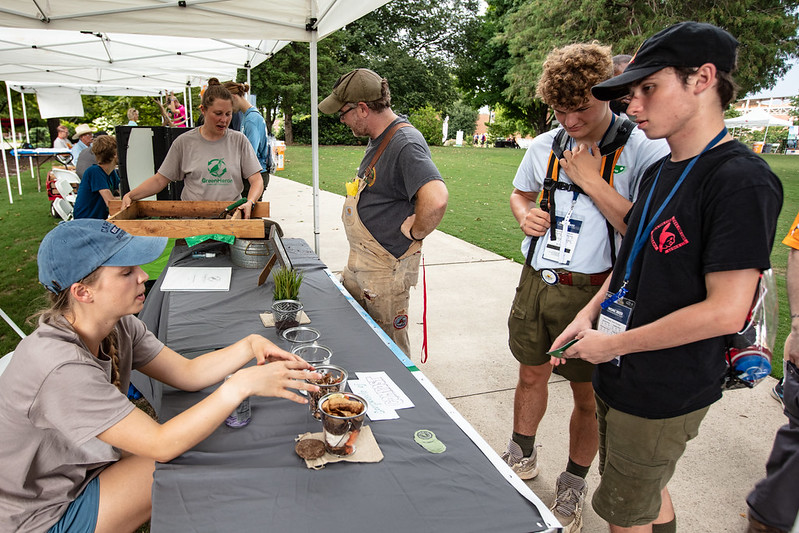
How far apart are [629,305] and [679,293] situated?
18 cm

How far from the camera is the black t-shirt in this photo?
121 centimetres

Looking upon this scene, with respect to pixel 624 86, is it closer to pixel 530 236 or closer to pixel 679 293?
pixel 679 293

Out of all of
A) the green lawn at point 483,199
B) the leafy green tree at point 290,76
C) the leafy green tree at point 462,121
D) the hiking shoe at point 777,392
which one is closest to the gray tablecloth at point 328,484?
the hiking shoe at point 777,392

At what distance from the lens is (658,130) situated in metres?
1.35

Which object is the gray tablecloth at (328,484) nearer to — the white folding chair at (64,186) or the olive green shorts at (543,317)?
the olive green shorts at (543,317)

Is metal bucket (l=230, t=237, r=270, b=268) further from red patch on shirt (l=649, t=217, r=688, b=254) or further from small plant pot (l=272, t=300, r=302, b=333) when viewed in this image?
red patch on shirt (l=649, t=217, r=688, b=254)

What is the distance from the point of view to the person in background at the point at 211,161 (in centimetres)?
350

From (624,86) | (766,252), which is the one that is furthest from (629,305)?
(624,86)

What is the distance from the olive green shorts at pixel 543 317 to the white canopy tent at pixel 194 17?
7.86 ft

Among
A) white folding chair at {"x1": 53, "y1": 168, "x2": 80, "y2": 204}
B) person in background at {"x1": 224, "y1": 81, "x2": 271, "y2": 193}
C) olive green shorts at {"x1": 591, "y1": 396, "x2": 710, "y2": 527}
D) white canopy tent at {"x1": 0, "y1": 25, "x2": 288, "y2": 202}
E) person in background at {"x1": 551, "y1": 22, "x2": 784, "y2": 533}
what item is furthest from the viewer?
white folding chair at {"x1": 53, "y1": 168, "x2": 80, "y2": 204}

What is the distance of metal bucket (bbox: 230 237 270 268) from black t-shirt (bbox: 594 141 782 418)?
2134 millimetres

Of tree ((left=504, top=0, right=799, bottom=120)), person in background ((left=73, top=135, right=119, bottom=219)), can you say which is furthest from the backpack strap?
tree ((left=504, top=0, right=799, bottom=120))

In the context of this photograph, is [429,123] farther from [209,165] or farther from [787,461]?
[787,461]

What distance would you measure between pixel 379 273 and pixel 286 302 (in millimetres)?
610
